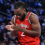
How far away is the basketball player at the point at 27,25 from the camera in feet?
3.84

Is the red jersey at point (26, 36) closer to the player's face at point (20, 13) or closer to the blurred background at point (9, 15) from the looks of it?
the player's face at point (20, 13)

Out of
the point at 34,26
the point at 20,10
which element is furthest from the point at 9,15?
the point at 34,26

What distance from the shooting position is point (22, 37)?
1.33 meters

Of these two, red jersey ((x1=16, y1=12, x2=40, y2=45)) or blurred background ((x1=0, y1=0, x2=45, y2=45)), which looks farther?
blurred background ((x1=0, y1=0, x2=45, y2=45))

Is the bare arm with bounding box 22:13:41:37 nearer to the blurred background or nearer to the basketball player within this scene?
the basketball player

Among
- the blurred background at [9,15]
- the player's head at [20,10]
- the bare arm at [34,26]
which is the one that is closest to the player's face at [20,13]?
the player's head at [20,10]

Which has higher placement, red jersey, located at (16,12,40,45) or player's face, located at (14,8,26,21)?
player's face, located at (14,8,26,21)

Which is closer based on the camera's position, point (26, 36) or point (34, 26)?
point (34, 26)

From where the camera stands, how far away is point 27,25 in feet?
4.07

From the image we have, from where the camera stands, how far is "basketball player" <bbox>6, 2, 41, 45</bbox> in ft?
3.84

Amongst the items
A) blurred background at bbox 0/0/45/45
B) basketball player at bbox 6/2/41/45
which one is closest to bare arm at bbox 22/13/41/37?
basketball player at bbox 6/2/41/45

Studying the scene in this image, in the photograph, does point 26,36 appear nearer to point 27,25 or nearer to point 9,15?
point 27,25

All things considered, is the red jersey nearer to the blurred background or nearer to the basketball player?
the basketball player

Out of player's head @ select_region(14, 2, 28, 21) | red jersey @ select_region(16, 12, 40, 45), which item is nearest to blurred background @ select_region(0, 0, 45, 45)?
red jersey @ select_region(16, 12, 40, 45)
